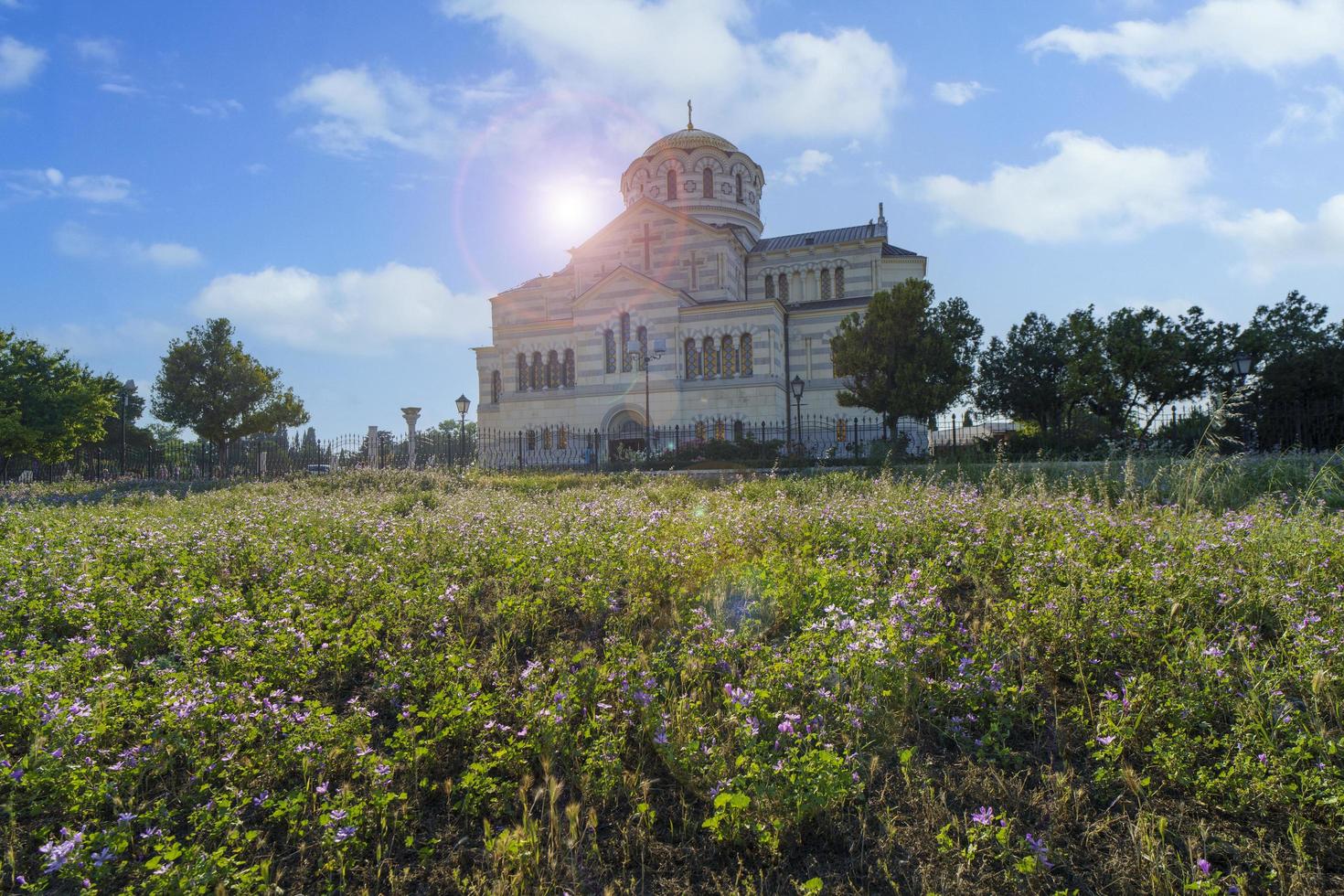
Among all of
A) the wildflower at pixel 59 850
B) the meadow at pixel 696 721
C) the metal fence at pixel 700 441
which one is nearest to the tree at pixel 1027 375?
the metal fence at pixel 700 441

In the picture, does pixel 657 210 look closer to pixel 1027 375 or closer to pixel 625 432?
pixel 625 432

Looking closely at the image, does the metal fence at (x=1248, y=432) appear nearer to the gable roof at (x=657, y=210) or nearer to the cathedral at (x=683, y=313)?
the cathedral at (x=683, y=313)

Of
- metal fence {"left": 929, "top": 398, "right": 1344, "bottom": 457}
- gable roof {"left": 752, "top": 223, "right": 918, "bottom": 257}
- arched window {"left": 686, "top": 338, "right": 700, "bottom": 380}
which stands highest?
gable roof {"left": 752, "top": 223, "right": 918, "bottom": 257}

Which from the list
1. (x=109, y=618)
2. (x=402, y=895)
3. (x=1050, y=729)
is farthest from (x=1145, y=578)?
(x=109, y=618)

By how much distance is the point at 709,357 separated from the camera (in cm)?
3422

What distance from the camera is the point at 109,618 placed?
5.32m

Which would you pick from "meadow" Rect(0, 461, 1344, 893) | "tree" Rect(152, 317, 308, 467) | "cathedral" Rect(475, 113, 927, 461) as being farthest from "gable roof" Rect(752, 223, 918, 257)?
"meadow" Rect(0, 461, 1344, 893)

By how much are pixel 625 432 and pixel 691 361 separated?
4429 mm

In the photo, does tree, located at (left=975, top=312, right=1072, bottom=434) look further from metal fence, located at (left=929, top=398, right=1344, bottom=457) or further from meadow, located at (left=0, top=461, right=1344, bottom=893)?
meadow, located at (left=0, top=461, right=1344, bottom=893)

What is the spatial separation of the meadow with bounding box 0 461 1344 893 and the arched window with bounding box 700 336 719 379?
28.0m

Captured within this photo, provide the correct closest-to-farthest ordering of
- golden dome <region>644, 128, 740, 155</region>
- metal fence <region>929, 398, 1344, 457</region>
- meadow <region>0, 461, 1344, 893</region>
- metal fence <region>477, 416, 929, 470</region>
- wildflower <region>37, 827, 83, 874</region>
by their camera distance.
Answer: wildflower <region>37, 827, 83, 874</region>, meadow <region>0, 461, 1344, 893</region>, metal fence <region>929, 398, 1344, 457</region>, metal fence <region>477, 416, 929, 470</region>, golden dome <region>644, 128, 740, 155</region>

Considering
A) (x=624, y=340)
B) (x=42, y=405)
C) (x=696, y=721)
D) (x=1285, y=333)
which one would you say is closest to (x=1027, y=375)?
(x=1285, y=333)

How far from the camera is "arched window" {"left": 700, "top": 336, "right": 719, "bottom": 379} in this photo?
112ft

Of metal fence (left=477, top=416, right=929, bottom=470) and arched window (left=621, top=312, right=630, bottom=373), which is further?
arched window (left=621, top=312, right=630, bottom=373)
